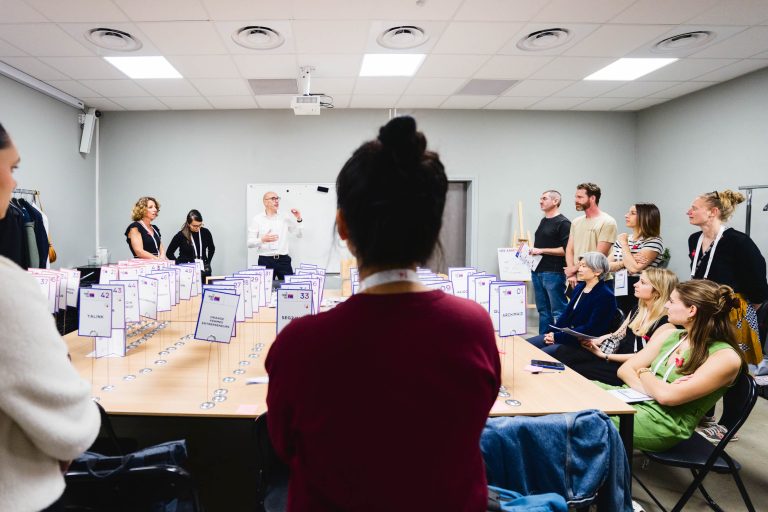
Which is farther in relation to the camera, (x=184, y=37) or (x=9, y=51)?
(x=9, y=51)

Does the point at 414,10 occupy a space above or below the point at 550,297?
above

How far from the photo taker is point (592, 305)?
8.91 ft

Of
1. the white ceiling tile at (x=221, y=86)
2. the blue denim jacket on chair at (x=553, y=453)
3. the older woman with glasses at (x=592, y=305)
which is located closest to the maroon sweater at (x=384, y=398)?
the blue denim jacket on chair at (x=553, y=453)

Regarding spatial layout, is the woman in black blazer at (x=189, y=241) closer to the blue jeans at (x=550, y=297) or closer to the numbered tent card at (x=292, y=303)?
the numbered tent card at (x=292, y=303)

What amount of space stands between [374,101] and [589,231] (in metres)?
2.94

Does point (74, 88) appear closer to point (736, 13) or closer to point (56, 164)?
point (56, 164)

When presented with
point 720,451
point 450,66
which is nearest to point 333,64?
point 450,66

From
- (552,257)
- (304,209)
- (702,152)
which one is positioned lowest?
(552,257)

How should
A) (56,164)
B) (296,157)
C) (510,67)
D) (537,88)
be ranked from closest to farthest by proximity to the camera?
(510,67) < (537,88) < (56,164) < (296,157)

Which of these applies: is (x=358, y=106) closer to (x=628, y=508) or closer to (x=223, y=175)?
(x=223, y=175)

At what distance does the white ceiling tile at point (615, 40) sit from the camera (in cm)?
339

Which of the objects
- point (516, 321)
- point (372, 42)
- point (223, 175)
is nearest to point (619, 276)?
point (516, 321)

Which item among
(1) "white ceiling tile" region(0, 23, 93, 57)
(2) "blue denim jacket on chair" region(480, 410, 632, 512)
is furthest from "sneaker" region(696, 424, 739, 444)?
(1) "white ceiling tile" region(0, 23, 93, 57)

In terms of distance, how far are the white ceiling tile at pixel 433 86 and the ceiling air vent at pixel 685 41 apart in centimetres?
179
